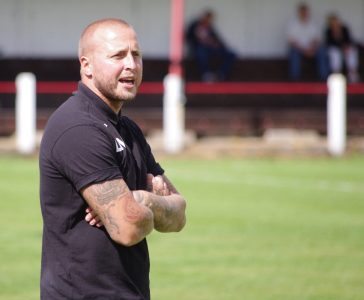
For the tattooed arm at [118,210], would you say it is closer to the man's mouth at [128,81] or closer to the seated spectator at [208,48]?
the man's mouth at [128,81]

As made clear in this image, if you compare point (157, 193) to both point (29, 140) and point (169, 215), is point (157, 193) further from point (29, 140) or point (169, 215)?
point (29, 140)

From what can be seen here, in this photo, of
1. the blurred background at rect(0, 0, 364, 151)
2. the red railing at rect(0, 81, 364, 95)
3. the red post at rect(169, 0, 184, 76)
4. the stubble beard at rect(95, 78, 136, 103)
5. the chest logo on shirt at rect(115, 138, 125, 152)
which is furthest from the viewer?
the blurred background at rect(0, 0, 364, 151)

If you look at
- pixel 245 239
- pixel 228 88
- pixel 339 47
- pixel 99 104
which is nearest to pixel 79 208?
pixel 99 104

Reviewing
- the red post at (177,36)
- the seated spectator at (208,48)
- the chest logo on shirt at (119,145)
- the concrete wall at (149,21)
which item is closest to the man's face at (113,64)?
the chest logo on shirt at (119,145)

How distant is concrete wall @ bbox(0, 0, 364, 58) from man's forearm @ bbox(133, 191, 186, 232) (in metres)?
23.8

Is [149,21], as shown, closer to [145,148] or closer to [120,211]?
[145,148]

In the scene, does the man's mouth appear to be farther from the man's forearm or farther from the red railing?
the red railing

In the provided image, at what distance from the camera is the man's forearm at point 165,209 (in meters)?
5.01

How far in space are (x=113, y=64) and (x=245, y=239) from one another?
7.59 m

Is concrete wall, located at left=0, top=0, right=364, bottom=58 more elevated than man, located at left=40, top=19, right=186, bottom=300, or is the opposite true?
concrete wall, located at left=0, top=0, right=364, bottom=58

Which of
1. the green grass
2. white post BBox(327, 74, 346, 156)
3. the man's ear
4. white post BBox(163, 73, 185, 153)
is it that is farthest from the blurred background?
the man's ear

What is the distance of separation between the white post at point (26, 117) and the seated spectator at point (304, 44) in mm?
8726

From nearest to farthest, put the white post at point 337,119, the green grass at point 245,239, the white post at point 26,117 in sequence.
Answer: the green grass at point 245,239, the white post at point 26,117, the white post at point 337,119

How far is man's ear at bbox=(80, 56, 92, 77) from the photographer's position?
5.07m
